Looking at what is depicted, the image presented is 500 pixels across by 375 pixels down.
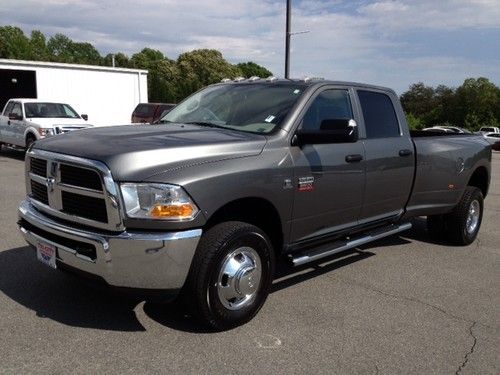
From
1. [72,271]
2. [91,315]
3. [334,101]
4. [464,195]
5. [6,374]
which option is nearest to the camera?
[6,374]

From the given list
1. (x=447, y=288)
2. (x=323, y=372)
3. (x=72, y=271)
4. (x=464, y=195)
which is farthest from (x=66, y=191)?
(x=464, y=195)

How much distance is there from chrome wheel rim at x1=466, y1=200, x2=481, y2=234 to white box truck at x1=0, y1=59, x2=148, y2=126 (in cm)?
2281

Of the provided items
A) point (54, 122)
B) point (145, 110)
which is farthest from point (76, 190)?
point (145, 110)

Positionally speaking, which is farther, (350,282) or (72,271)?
(350,282)

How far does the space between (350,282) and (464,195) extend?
2561 millimetres

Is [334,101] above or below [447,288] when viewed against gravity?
above

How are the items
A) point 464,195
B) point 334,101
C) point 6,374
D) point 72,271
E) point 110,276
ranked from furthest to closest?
1. point 464,195
2. point 334,101
3. point 72,271
4. point 110,276
5. point 6,374

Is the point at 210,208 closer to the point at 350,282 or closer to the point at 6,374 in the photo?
the point at 6,374

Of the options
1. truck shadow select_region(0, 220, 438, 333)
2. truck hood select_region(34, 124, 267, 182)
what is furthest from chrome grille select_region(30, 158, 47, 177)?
truck shadow select_region(0, 220, 438, 333)

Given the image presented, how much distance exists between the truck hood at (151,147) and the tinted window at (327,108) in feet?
2.10

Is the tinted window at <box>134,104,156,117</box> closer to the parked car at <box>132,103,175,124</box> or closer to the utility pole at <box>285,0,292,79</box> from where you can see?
the parked car at <box>132,103,175,124</box>

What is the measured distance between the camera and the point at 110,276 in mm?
3523

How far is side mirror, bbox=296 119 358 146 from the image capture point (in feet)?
Result: 14.4

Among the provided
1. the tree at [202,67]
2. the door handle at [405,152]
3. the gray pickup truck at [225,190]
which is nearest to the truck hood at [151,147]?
the gray pickup truck at [225,190]
